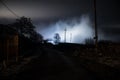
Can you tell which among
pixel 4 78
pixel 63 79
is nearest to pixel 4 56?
pixel 4 78

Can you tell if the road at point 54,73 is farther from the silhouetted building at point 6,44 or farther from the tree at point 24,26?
the tree at point 24,26

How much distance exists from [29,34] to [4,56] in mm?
80464

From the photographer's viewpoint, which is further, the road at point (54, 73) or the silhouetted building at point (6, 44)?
the silhouetted building at point (6, 44)

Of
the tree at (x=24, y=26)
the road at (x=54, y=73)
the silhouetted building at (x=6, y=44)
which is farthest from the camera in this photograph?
the tree at (x=24, y=26)

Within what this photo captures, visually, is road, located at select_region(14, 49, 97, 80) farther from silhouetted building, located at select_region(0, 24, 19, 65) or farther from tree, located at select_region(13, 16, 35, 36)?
tree, located at select_region(13, 16, 35, 36)

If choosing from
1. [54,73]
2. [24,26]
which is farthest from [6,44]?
[24,26]

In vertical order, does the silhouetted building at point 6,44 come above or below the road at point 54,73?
above

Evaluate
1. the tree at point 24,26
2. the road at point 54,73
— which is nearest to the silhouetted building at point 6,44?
the road at point 54,73

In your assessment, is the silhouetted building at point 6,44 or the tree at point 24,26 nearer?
the silhouetted building at point 6,44

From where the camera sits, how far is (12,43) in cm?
3278

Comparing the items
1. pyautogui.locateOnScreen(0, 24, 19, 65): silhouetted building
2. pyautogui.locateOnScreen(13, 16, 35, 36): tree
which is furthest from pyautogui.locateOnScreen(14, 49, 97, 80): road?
pyautogui.locateOnScreen(13, 16, 35, 36): tree

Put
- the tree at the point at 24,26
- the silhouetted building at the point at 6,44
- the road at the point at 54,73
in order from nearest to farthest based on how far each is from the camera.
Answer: the road at the point at 54,73 → the silhouetted building at the point at 6,44 → the tree at the point at 24,26

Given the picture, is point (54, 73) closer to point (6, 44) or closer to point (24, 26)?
point (6, 44)

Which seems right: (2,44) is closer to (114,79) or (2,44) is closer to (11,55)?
(11,55)
